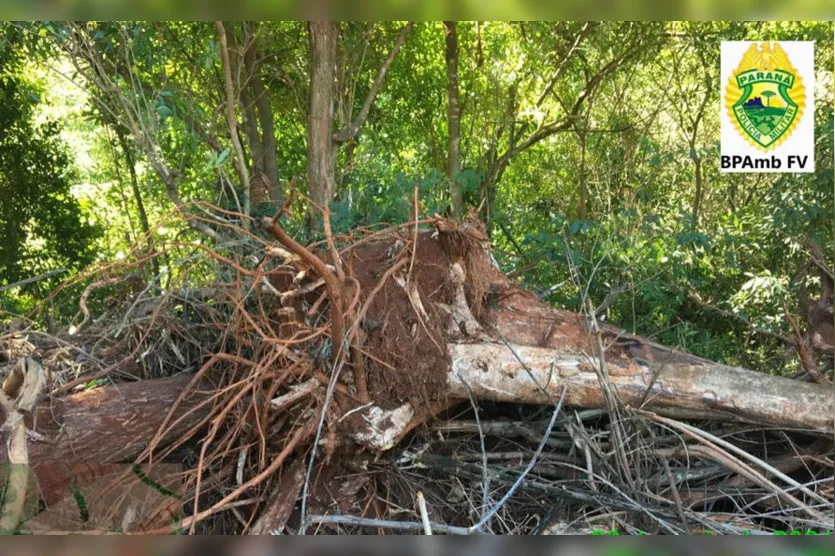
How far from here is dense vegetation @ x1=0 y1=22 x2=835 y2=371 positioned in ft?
12.0

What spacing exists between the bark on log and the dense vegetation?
0.61m

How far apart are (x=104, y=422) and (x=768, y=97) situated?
264cm

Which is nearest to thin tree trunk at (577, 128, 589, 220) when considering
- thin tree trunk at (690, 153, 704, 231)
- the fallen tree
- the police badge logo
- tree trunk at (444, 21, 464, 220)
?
thin tree trunk at (690, 153, 704, 231)

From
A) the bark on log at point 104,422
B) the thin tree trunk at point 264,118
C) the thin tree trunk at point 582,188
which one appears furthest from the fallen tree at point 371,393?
the thin tree trunk at point 264,118

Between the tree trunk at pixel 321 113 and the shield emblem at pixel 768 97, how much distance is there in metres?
2.61

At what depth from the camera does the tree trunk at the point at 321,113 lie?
4.37 m

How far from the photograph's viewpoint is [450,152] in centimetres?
555

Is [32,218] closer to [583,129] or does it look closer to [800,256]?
[583,129]

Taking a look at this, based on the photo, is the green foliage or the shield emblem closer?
the shield emblem

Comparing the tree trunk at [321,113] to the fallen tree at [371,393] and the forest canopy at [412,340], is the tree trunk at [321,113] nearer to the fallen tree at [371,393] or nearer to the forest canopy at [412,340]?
the forest canopy at [412,340]

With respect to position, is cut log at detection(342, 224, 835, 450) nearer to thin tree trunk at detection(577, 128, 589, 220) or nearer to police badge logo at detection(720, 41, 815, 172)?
police badge logo at detection(720, 41, 815, 172)

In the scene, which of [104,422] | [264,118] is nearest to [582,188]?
[264,118]
